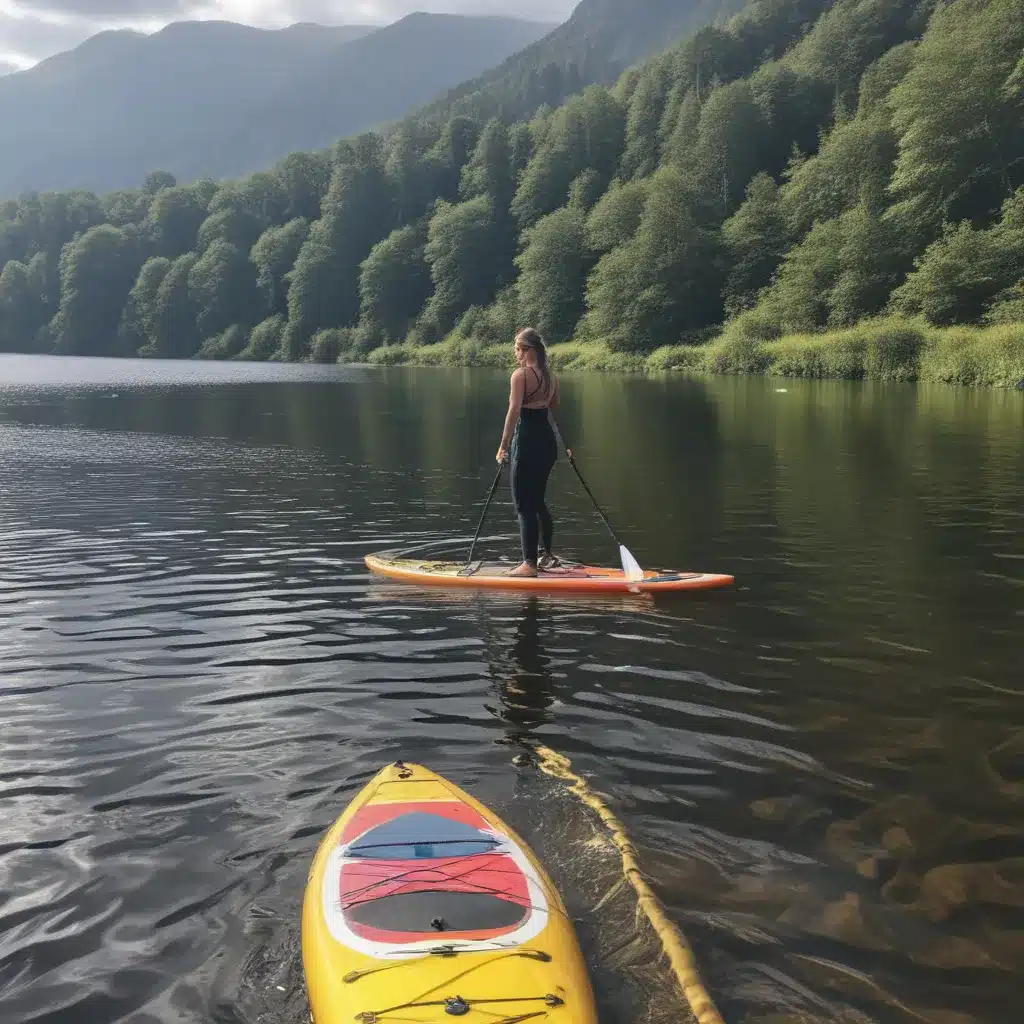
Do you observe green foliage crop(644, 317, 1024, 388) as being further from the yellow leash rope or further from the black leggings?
the yellow leash rope

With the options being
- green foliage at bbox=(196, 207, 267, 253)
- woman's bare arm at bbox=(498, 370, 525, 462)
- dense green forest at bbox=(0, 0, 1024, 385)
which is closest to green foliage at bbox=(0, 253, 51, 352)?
dense green forest at bbox=(0, 0, 1024, 385)

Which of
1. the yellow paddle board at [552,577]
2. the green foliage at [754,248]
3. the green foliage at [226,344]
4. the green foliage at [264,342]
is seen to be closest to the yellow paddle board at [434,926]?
the yellow paddle board at [552,577]

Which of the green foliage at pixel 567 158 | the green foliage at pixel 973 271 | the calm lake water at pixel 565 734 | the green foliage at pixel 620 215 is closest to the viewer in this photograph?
the calm lake water at pixel 565 734

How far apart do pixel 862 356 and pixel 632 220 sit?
124ft

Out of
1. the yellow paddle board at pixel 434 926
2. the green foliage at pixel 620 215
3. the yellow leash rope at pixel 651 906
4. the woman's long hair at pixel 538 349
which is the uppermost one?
the green foliage at pixel 620 215

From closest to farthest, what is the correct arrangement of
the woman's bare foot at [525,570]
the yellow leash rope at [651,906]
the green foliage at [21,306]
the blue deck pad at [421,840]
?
1. the yellow leash rope at [651,906]
2. the blue deck pad at [421,840]
3. the woman's bare foot at [525,570]
4. the green foliage at [21,306]

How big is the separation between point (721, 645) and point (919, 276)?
2023 inches

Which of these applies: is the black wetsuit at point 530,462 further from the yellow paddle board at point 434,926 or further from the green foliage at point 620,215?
the green foliage at point 620,215

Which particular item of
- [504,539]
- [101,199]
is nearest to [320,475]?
[504,539]

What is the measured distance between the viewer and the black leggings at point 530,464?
1151 cm

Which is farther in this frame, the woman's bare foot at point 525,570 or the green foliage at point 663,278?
the green foliage at point 663,278

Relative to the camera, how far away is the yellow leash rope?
4.30m

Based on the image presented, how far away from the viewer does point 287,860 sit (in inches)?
217

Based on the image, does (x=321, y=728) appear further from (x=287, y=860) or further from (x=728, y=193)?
(x=728, y=193)
